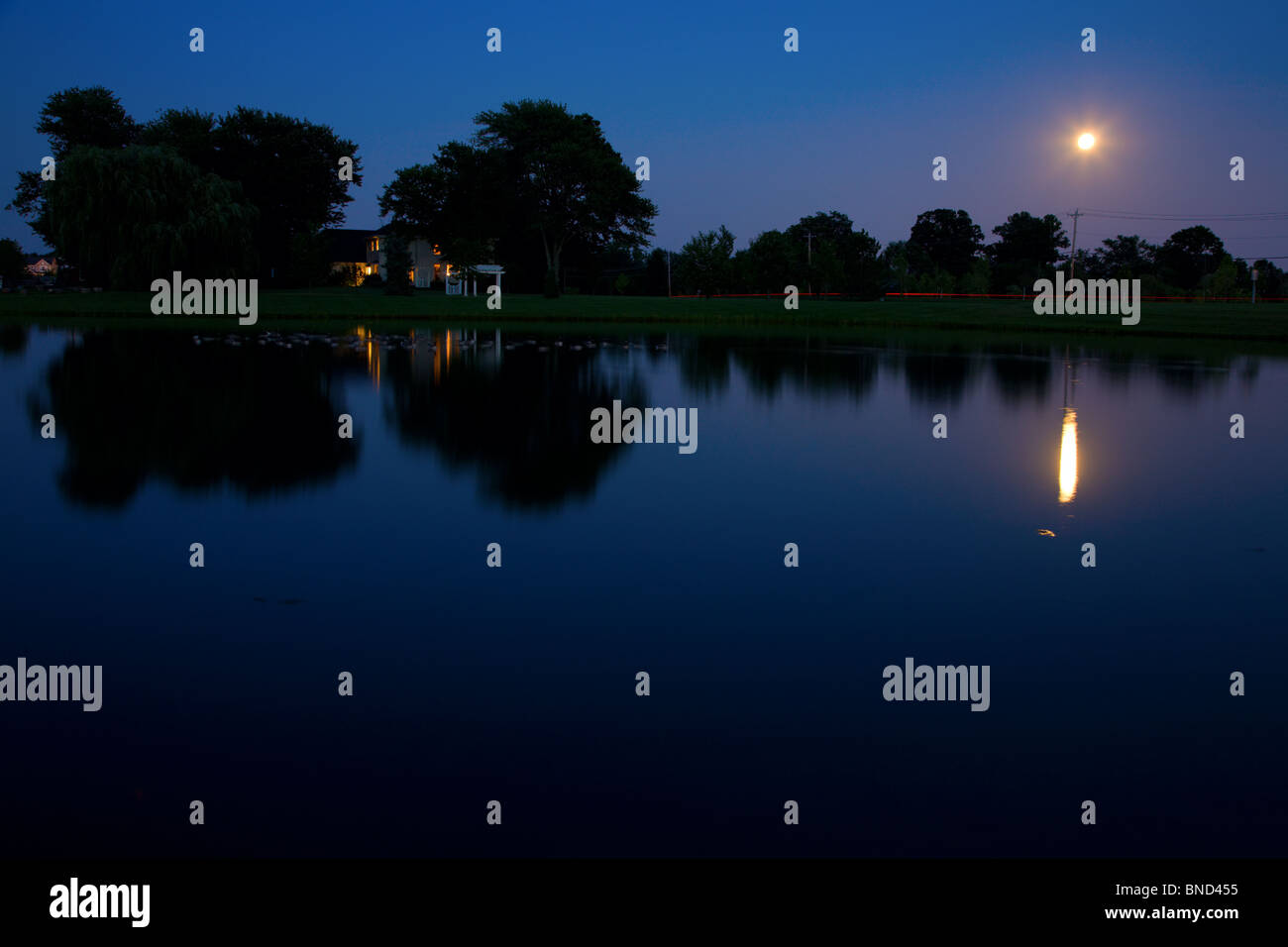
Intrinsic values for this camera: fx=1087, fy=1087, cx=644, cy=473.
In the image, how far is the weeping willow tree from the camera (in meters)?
55.8

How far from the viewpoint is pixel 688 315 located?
61125 millimetres

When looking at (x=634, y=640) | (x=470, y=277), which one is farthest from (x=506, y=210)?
(x=634, y=640)

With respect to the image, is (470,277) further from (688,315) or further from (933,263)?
(933,263)

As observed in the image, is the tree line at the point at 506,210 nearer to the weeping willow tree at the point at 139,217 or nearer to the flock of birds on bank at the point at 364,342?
the weeping willow tree at the point at 139,217

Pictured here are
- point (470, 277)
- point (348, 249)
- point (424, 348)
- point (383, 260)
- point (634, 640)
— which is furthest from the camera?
point (348, 249)

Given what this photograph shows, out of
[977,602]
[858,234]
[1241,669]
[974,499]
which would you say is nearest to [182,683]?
[977,602]

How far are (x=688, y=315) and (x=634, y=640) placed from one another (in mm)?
55230

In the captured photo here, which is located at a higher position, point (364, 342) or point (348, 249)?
point (348, 249)

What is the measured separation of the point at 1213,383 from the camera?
26031 millimetres

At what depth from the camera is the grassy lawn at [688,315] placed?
5281cm

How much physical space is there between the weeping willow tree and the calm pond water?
1811 inches

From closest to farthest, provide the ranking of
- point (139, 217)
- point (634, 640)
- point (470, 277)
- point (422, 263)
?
point (634, 640)
point (139, 217)
point (470, 277)
point (422, 263)

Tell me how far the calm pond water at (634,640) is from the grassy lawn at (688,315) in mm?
38260

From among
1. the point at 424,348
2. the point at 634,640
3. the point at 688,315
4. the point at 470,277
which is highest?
the point at 470,277
